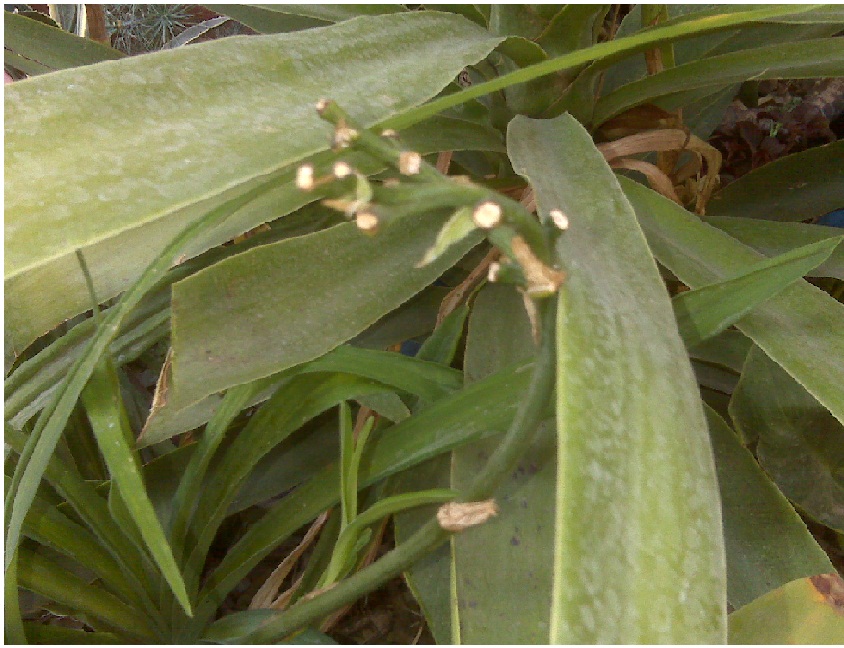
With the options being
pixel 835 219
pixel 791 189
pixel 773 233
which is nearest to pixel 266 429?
pixel 773 233

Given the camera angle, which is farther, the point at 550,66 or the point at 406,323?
the point at 406,323

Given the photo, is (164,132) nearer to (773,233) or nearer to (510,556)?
(510,556)

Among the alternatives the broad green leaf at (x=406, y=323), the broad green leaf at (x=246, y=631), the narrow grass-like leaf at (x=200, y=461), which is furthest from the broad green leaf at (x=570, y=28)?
the broad green leaf at (x=246, y=631)

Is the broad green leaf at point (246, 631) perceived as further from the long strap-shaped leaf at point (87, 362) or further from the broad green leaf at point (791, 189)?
the broad green leaf at point (791, 189)

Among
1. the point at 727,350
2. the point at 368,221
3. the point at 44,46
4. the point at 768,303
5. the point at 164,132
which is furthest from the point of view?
the point at 44,46

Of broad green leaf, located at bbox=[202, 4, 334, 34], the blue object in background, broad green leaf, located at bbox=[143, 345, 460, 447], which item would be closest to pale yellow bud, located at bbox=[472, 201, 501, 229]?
broad green leaf, located at bbox=[143, 345, 460, 447]

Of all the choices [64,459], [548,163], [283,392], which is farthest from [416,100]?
[64,459]

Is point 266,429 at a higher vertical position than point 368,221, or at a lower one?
lower
